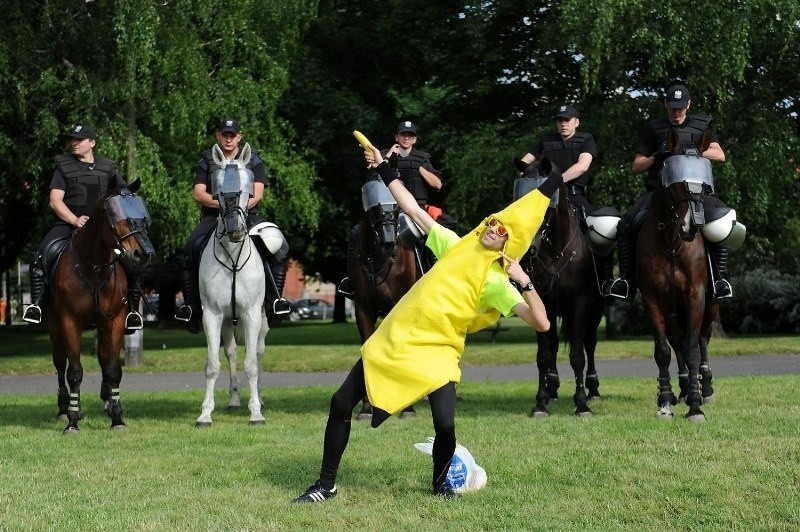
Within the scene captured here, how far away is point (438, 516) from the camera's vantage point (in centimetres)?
788

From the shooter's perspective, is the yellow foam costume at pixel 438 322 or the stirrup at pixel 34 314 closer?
the yellow foam costume at pixel 438 322

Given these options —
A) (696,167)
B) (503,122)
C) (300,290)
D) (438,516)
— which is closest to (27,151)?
(503,122)

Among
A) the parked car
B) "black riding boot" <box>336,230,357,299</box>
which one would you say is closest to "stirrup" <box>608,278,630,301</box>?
"black riding boot" <box>336,230,357,299</box>

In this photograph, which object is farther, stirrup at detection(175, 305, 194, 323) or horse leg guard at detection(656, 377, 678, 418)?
stirrup at detection(175, 305, 194, 323)

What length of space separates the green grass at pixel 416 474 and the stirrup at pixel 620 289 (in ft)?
4.48

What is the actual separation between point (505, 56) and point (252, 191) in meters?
20.2

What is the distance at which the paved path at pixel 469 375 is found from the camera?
774 inches

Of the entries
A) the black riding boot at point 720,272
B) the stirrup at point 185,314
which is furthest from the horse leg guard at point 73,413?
the black riding boot at point 720,272

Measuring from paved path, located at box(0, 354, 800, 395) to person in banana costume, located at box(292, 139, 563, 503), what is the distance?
1124cm

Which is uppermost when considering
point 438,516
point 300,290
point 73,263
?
point 73,263

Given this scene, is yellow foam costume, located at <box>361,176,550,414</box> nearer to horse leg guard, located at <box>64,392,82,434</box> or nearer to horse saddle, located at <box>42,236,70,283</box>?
horse leg guard, located at <box>64,392,82,434</box>

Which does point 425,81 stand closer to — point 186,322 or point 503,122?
point 503,122

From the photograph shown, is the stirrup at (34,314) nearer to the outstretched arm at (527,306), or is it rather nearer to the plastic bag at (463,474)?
the plastic bag at (463,474)

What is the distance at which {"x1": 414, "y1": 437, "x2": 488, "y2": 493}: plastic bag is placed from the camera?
856cm
